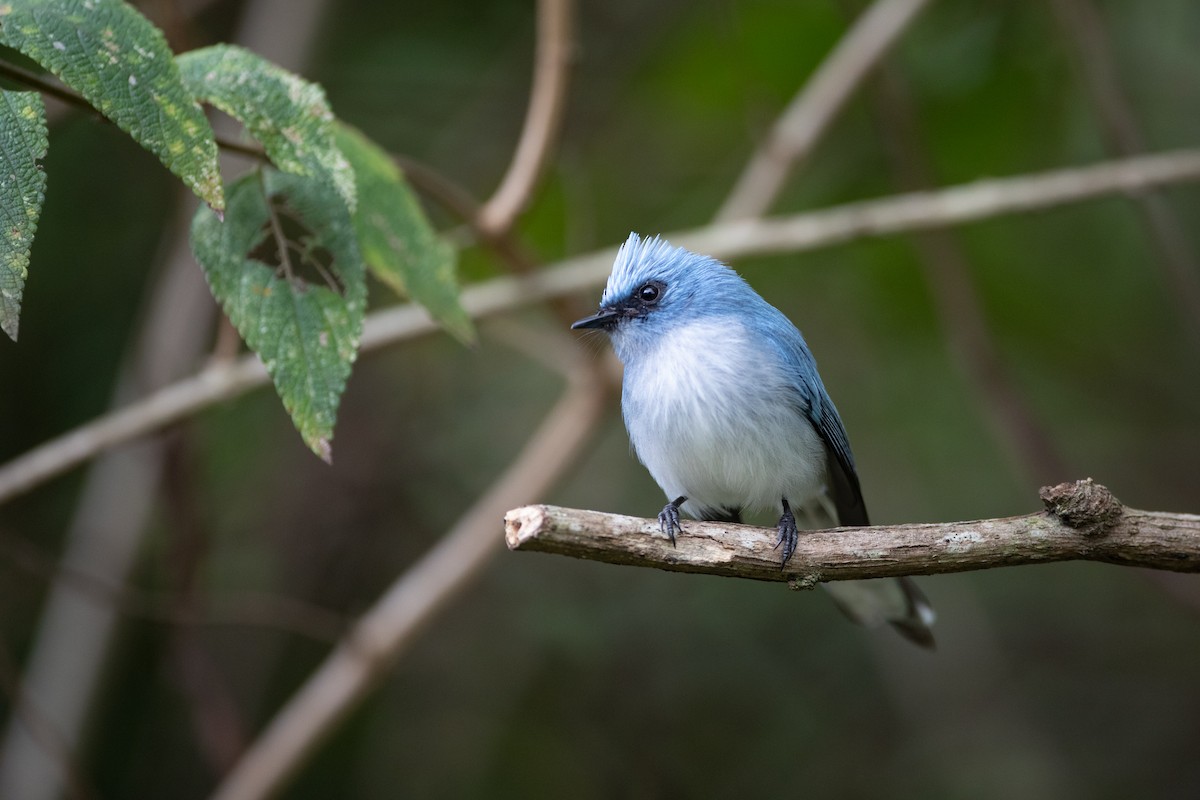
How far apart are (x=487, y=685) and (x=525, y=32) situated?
3822mm

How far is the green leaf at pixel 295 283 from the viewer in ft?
6.84

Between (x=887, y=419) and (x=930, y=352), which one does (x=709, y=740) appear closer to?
(x=887, y=419)

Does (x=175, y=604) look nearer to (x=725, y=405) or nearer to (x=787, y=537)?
(x=725, y=405)

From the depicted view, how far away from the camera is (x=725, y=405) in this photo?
3320mm

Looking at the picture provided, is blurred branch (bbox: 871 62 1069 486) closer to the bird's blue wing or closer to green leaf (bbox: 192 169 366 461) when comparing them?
the bird's blue wing

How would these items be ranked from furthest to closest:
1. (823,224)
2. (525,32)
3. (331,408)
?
(525,32), (823,224), (331,408)

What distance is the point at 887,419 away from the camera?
246 inches

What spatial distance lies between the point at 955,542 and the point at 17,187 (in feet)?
6.60

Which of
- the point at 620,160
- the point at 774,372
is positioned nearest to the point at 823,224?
the point at 774,372

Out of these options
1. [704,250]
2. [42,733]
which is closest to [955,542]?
[704,250]

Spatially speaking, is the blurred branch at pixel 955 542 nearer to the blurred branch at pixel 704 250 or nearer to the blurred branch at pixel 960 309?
the blurred branch at pixel 704 250

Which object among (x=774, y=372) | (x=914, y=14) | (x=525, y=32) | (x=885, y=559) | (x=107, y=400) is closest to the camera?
(x=885, y=559)

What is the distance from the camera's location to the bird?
132 inches

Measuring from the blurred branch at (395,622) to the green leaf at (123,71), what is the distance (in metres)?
2.63
